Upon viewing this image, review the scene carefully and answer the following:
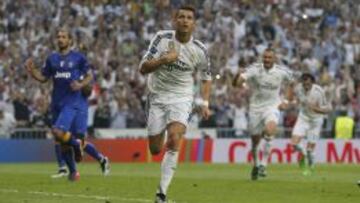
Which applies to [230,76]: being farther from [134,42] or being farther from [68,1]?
[68,1]

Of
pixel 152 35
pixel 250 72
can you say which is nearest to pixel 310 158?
pixel 250 72

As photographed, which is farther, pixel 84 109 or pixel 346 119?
pixel 346 119

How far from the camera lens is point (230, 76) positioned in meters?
38.8

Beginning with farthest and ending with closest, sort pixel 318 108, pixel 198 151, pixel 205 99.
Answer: pixel 198 151
pixel 318 108
pixel 205 99

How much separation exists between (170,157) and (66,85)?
6.59 m

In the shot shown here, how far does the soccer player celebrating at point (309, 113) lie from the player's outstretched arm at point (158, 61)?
511 inches

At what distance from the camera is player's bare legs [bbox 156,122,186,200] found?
1502 cm

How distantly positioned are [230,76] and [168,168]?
23723 mm

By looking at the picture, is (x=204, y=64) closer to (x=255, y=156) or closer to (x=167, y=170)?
(x=167, y=170)

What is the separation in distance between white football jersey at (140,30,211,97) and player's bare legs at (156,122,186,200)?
59 centimetres

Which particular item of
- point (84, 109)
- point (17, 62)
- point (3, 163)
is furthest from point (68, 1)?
point (84, 109)

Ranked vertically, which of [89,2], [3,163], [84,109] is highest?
[89,2]

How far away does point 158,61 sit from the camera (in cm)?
1523

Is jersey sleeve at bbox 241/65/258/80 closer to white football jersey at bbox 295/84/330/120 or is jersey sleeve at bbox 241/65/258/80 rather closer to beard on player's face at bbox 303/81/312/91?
beard on player's face at bbox 303/81/312/91
